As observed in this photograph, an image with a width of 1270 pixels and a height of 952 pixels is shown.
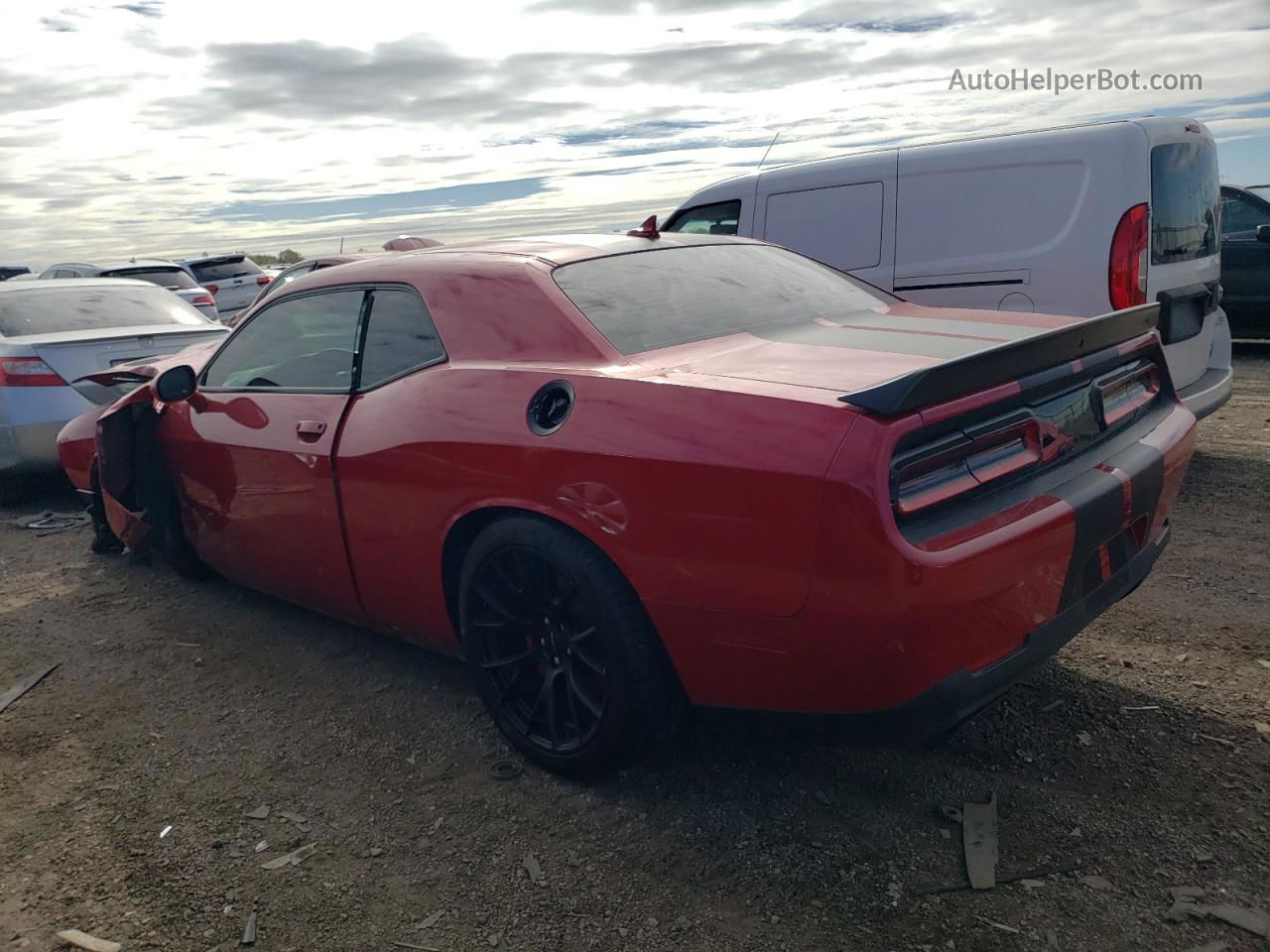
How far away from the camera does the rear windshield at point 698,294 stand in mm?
3145

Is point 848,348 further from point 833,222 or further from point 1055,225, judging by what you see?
point 833,222

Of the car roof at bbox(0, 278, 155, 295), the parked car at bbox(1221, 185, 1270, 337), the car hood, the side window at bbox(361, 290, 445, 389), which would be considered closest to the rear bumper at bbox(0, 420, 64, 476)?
the car roof at bbox(0, 278, 155, 295)

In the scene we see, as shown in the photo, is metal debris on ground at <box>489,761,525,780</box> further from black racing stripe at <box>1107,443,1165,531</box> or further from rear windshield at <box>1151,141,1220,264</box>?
rear windshield at <box>1151,141,1220,264</box>

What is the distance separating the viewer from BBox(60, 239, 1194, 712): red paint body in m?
2.31

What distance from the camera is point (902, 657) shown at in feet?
7.61

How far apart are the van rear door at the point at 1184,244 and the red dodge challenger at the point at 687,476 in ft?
7.34

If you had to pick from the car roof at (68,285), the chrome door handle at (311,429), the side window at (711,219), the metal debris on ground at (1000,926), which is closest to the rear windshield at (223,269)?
the car roof at (68,285)

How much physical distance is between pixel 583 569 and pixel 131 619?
2908 mm

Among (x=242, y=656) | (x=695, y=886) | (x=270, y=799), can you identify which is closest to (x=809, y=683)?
(x=695, y=886)

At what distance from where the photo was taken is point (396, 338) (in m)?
3.54

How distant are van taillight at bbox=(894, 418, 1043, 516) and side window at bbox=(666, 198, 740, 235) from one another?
15.5 feet

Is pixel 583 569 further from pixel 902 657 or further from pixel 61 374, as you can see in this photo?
pixel 61 374

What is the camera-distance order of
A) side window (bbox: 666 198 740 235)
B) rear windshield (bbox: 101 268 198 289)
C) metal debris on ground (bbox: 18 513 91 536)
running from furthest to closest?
rear windshield (bbox: 101 268 198 289) < side window (bbox: 666 198 740 235) < metal debris on ground (bbox: 18 513 91 536)

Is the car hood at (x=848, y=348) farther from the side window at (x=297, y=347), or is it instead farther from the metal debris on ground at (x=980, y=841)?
the side window at (x=297, y=347)
